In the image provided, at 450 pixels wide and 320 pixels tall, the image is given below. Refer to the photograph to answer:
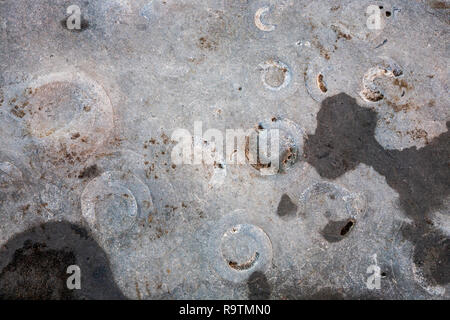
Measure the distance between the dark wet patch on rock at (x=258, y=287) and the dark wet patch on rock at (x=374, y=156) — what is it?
3.93ft

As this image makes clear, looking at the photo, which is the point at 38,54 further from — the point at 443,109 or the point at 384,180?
the point at 443,109

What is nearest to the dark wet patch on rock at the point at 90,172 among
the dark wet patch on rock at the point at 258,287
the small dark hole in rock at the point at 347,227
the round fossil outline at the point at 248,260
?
the round fossil outline at the point at 248,260

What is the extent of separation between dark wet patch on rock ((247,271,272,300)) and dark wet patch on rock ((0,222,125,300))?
1286mm

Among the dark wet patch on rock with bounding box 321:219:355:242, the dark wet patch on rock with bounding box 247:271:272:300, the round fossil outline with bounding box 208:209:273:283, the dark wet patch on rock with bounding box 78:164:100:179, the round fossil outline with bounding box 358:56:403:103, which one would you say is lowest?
the dark wet patch on rock with bounding box 247:271:272:300

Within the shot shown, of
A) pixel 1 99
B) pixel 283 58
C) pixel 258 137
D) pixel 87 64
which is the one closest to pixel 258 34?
pixel 283 58

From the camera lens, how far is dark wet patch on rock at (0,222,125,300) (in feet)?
10.8

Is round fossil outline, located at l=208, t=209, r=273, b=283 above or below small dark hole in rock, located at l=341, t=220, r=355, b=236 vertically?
below

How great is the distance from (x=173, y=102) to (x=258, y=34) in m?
1.11

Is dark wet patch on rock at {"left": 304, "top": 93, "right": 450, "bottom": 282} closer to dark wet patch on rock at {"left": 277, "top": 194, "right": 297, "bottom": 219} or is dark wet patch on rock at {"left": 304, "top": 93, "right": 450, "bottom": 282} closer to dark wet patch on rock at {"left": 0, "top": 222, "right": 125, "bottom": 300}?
dark wet patch on rock at {"left": 277, "top": 194, "right": 297, "bottom": 219}

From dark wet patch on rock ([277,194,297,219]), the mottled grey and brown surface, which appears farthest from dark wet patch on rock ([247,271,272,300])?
dark wet patch on rock ([277,194,297,219])

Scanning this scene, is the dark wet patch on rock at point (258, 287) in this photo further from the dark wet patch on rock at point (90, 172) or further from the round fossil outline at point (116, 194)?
the dark wet patch on rock at point (90, 172)

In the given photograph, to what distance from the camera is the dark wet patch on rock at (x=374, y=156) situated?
11.0ft

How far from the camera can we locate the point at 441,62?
11.3ft
